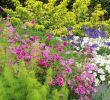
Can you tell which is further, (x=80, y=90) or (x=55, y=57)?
(x=55, y=57)

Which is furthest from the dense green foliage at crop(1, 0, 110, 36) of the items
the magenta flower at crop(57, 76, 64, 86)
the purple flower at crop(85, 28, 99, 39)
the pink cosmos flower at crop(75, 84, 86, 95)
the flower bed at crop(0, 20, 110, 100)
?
the magenta flower at crop(57, 76, 64, 86)

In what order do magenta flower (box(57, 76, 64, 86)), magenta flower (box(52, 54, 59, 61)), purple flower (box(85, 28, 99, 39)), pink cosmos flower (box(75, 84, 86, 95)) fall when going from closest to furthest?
1. magenta flower (box(57, 76, 64, 86))
2. pink cosmos flower (box(75, 84, 86, 95))
3. magenta flower (box(52, 54, 59, 61))
4. purple flower (box(85, 28, 99, 39))

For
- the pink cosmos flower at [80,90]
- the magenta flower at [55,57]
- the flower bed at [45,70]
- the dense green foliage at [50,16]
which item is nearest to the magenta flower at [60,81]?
the flower bed at [45,70]

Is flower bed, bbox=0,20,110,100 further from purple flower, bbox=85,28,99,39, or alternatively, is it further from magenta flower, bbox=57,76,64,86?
purple flower, bbox=85,28,99,39

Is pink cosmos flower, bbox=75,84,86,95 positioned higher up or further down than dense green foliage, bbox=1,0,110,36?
further down

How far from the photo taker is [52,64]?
19.9 feet

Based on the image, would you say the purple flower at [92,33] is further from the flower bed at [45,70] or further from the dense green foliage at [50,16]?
the flower bed at [45,70]

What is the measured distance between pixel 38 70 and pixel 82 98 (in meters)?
0.74

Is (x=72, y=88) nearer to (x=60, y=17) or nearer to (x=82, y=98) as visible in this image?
(x=82, y=98)

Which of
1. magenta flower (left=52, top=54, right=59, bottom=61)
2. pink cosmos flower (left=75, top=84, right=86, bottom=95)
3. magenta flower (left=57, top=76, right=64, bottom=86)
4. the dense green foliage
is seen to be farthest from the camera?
the dense green foliage

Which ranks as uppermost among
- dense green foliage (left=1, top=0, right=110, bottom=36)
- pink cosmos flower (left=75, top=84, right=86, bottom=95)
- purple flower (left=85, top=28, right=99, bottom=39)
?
dense green foliage (left=1, top=0, right=110, bottom=36)

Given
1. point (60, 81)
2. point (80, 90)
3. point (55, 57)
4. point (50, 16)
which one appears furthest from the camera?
point (50, 16)

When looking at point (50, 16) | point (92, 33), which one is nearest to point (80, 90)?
point (92, 33)

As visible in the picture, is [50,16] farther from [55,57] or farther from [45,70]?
[45,70]
